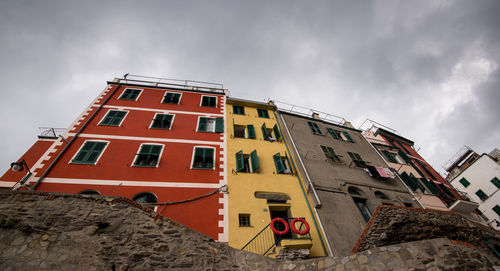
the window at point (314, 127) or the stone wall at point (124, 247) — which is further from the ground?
the window at point (314, 127)

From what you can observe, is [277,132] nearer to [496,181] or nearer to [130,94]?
[130,94]

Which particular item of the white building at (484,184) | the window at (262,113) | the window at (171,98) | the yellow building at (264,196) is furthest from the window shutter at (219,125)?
the white building at (484,184)

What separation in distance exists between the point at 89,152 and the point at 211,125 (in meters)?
7.31

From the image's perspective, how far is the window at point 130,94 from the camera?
14510 millimetres

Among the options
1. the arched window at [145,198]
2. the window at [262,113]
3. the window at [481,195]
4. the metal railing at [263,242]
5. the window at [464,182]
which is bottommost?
the metal railing at [263,242]

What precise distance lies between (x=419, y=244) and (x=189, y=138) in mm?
11501

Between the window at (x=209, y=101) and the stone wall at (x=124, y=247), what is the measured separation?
1121 cm

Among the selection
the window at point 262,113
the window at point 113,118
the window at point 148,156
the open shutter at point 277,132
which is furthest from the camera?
the window at point 262,113

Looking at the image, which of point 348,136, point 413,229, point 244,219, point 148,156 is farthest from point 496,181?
point 148,156

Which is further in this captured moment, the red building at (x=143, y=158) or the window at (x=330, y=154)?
the window at (x=330, y=154)

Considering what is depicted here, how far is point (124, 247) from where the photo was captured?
5.21 m

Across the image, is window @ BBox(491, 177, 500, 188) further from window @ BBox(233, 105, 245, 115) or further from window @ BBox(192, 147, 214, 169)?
window @ BBox(192, 147, 214, 169)

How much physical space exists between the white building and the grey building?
16254 mm

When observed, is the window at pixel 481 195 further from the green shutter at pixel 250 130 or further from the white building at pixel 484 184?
the green shutter at pixel 250 130
